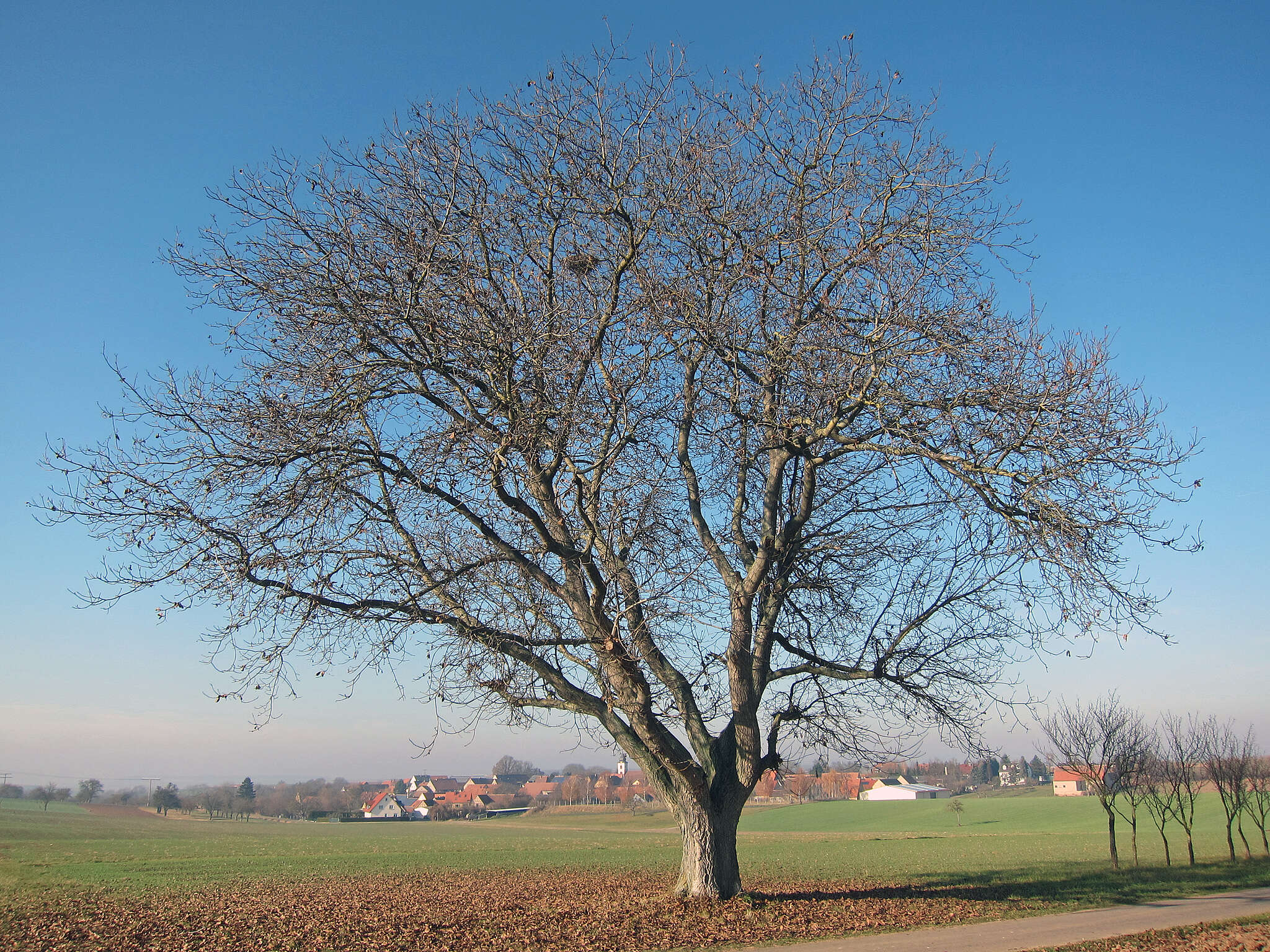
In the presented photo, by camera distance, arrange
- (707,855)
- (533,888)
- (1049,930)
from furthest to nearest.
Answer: (533,888)
(707,855)
(1049,930)

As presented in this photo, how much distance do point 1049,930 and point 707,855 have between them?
16.1 feet

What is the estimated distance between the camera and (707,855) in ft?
37.4

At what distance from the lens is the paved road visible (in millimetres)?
9578

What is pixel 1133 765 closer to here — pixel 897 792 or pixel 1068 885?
pixel 1068 885

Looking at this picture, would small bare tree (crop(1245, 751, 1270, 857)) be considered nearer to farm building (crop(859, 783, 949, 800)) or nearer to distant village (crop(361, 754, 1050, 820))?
distant village (crop(361, 754, 1050, 820))

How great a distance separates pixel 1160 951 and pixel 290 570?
11.4m

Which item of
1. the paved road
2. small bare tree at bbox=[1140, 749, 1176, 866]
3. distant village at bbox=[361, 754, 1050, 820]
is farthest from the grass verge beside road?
distant village at bbox=[361, 754, 1050, 820]

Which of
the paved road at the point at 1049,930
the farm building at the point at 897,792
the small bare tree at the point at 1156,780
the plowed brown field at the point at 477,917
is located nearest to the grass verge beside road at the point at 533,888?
the plowed brown field at the point at 477,917

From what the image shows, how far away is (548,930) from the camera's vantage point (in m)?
10.1

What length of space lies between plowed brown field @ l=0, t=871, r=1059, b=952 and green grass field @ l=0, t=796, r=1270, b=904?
3511 mm

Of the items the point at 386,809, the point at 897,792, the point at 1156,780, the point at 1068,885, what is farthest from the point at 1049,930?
the point at 897,792

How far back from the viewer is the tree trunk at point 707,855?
11.3m

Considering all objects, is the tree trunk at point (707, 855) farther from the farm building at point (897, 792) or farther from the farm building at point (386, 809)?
the farm building at point (897, 792)

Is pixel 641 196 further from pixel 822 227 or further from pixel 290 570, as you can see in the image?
pixel 290 570
